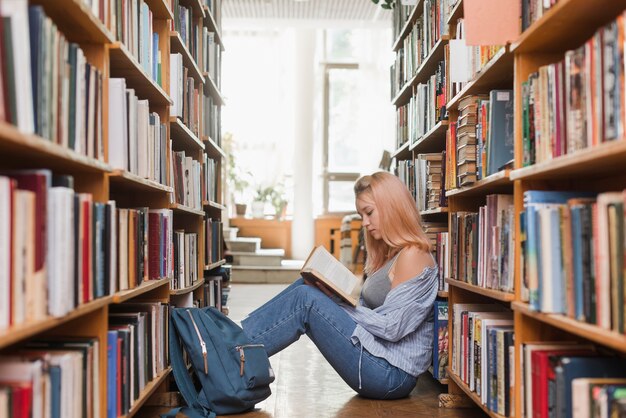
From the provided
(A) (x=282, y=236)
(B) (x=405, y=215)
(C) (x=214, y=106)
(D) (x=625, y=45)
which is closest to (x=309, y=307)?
(B) (x=405, y=215)

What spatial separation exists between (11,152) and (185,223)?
6.49 feet

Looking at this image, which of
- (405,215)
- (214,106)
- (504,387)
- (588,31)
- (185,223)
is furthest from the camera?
(214,106)

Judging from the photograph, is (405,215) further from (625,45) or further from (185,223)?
(625,45)

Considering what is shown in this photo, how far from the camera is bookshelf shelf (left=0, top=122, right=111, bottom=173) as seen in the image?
1.07 metres

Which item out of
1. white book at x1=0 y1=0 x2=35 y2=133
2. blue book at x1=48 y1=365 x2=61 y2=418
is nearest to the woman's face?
blue book at x1=48 y1=365 x2=61 y2=418

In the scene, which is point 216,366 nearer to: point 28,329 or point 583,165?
point 28,329

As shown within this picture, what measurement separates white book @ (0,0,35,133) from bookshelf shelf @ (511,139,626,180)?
3.40 feet

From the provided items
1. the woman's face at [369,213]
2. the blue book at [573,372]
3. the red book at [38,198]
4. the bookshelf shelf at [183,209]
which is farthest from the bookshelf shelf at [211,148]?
the blue book at [573,372]

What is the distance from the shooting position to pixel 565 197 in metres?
1.54

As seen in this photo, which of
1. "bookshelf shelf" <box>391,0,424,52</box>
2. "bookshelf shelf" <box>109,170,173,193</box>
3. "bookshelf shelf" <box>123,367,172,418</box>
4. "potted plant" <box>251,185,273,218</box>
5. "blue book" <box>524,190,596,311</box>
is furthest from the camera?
"potted plant" <box>251,185,273,218</box>

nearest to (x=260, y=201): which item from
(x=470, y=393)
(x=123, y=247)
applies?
(x=470, y=393)

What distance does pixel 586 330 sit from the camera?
124cm

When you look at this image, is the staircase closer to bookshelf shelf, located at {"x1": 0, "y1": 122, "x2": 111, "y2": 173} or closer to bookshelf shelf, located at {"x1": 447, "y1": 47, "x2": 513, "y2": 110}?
bookshelf shelf, located at {"x1": 447, "y1": 47, "x2": 513, "y2": 110}

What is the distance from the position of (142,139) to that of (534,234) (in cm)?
122
